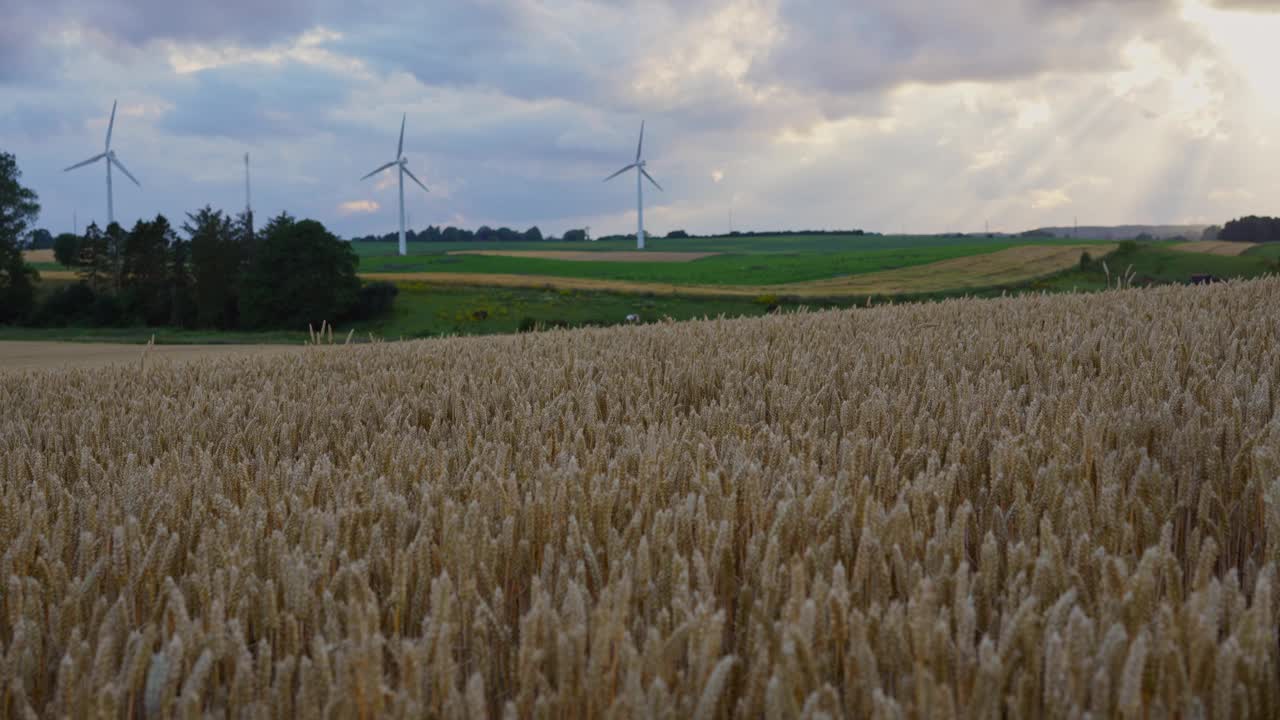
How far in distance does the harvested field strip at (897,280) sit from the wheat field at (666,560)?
45.5 metres

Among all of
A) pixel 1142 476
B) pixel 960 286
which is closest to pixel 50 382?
pixel 1142 476

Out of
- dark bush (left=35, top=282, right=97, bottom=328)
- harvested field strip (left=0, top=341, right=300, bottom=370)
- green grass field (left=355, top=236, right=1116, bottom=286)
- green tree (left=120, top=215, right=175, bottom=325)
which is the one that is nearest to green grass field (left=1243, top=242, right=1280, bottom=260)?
green grass field (left=355, top=236, right=1116, bottom=286)

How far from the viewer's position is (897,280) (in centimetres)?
5922

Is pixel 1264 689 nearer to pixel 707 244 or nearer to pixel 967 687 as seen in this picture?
pixel 967 687

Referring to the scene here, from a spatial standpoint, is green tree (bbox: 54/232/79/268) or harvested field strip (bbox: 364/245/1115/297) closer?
harvested field strip (bbox: 364/245/1115/297)

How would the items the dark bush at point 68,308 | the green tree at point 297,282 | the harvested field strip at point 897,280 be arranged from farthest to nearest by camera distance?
the dark bush at point 68,308
the green tree at point 297,282
the harvested field strip at point 897,280

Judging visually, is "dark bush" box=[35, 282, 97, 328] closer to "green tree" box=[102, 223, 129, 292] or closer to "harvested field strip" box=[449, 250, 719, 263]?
"green tree" box=[102, 223, 129, 292]

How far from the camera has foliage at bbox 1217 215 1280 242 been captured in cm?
5572

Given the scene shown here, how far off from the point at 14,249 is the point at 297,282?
97.7 ft

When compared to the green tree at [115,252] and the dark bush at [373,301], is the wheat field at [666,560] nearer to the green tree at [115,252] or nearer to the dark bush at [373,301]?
the dark bush at [373,301]

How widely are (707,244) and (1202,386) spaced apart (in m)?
117

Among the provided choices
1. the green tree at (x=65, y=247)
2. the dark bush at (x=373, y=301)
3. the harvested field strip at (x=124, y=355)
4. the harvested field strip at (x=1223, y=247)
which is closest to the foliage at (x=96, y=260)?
the dark bush at (x=373, y=301)

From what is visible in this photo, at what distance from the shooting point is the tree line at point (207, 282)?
53906mm

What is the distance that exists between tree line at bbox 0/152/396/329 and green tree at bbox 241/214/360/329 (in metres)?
0.06
